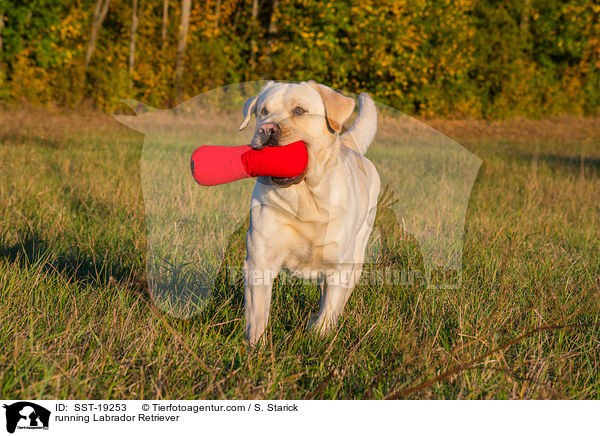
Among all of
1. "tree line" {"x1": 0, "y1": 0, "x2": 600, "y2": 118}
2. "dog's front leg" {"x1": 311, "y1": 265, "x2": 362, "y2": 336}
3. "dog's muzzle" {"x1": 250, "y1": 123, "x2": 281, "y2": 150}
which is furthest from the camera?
"tree line" {"x1": 0, "y1": 0, "x2": 600, "y2": 118}

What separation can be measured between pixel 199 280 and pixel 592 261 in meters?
2.90

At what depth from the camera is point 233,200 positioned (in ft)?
10.1

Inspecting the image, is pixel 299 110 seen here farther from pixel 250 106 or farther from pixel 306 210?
pixel 306 210

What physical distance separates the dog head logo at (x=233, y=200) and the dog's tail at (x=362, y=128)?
0.16 feet

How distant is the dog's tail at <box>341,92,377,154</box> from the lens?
8.73 feet

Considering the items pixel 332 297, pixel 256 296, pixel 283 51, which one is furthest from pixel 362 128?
pixel 283 51

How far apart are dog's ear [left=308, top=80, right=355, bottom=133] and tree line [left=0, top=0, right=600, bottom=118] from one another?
730 cm

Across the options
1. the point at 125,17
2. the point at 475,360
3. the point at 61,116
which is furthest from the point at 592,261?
the point at 125,17

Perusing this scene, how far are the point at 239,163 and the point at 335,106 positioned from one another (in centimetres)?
62
